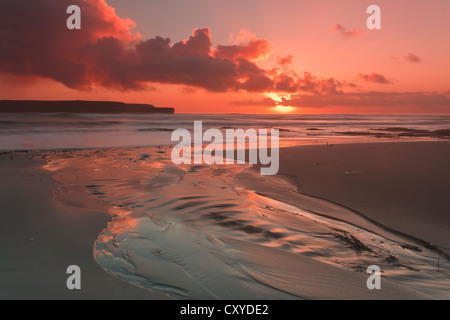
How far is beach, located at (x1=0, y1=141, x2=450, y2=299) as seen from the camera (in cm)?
249

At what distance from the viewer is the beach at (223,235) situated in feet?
8.18

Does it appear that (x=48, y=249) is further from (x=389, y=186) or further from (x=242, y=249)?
(x=389, y=186)

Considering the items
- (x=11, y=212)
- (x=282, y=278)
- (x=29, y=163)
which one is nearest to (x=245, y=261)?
(x=282, y=278)

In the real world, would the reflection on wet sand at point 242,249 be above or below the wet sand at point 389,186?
below

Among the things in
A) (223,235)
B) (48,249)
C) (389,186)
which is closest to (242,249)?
(223,235)

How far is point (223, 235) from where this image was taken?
11.7ft

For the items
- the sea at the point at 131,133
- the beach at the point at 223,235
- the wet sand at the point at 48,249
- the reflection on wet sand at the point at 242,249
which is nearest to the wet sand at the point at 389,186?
the beach at the point at 223,235

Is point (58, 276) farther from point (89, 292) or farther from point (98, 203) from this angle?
point (98, 203)

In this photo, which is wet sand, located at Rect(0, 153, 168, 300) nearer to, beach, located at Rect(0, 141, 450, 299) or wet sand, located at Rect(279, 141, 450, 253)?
beach, located at Rect(0, 141, 450, 299)

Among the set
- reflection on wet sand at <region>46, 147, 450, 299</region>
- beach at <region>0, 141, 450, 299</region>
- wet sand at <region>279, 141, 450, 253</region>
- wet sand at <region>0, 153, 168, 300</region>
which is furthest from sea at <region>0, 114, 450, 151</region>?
reflection on wet sand at <region>46, 147, 450, 299</region>

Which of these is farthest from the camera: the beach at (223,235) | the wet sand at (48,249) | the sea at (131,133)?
the sea at (131,133)

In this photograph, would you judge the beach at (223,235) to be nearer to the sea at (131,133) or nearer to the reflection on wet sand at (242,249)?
the reflection on wet sand at (242,249)

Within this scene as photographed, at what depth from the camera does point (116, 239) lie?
3.37 m

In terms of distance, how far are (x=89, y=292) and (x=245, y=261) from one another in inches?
54.8
